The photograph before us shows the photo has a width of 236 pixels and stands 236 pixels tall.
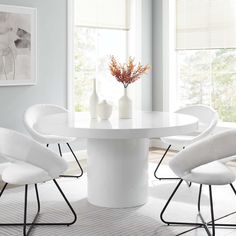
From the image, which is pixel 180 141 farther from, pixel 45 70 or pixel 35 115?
pixel 45 70

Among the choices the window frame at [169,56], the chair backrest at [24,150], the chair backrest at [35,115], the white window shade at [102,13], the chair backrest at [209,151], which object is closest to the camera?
the chair backrest at [209,151]

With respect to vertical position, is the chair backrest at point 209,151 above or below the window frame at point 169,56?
below

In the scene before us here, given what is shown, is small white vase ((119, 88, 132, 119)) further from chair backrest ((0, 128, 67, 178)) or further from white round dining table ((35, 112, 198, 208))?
chair backrest ((0, 128, 67, 178))

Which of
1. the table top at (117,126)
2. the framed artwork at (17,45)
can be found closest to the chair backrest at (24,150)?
the table top at (117,126)

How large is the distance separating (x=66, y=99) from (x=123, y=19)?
1.57 meters

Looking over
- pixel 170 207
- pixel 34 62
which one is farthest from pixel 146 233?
pixel 34 62

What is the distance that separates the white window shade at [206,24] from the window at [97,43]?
792mm

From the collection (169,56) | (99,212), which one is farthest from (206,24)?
(99,212)

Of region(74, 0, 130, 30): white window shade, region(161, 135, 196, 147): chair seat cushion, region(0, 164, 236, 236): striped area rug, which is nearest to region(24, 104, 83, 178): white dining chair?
region(0, 164, 236, 236): striped area rug

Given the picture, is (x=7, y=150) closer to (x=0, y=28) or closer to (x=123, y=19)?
(x=0, y=28)

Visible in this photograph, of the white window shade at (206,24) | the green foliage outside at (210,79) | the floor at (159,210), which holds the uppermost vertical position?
the white window shade at (206,24)

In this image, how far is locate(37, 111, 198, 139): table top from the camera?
3.61 metres

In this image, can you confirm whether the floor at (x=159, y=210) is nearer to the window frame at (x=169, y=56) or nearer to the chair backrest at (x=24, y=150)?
the chair backrest at (x=24, y=150)

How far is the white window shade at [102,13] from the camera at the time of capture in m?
6.42
